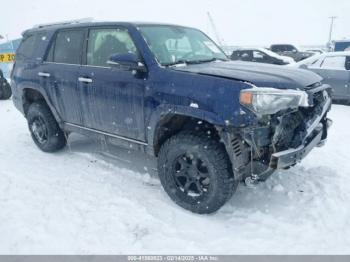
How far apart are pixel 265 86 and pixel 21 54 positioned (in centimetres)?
438

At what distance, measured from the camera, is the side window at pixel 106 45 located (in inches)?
Result: 150

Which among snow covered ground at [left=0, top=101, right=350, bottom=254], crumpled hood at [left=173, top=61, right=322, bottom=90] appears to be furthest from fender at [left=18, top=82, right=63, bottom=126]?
crumpled hood at [left=173, top=61, right=322, bottom=90]

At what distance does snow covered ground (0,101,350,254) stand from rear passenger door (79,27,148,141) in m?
0.73

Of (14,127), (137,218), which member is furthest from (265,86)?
(14,127)

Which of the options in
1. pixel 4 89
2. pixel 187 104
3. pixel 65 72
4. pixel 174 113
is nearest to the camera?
pixel 187 104

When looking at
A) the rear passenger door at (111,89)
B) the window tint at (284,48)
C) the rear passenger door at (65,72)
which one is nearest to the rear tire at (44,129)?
the rear passenger door at (65,72)

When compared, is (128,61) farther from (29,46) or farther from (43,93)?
(29,46)

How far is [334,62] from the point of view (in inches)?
360

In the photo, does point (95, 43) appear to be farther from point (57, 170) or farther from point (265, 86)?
point (265, 86)

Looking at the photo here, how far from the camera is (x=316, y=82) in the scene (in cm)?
349

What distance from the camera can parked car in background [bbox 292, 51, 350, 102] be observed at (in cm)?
869

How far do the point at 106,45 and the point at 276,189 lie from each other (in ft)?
8.94

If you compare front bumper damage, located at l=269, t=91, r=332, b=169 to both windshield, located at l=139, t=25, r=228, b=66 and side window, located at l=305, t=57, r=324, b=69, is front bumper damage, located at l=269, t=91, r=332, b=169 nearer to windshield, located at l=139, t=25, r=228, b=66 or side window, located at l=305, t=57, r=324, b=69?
windshield, located at l=139, t=25, r=228, b=66

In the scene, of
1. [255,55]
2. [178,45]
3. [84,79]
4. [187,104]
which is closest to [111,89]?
[84,79]
